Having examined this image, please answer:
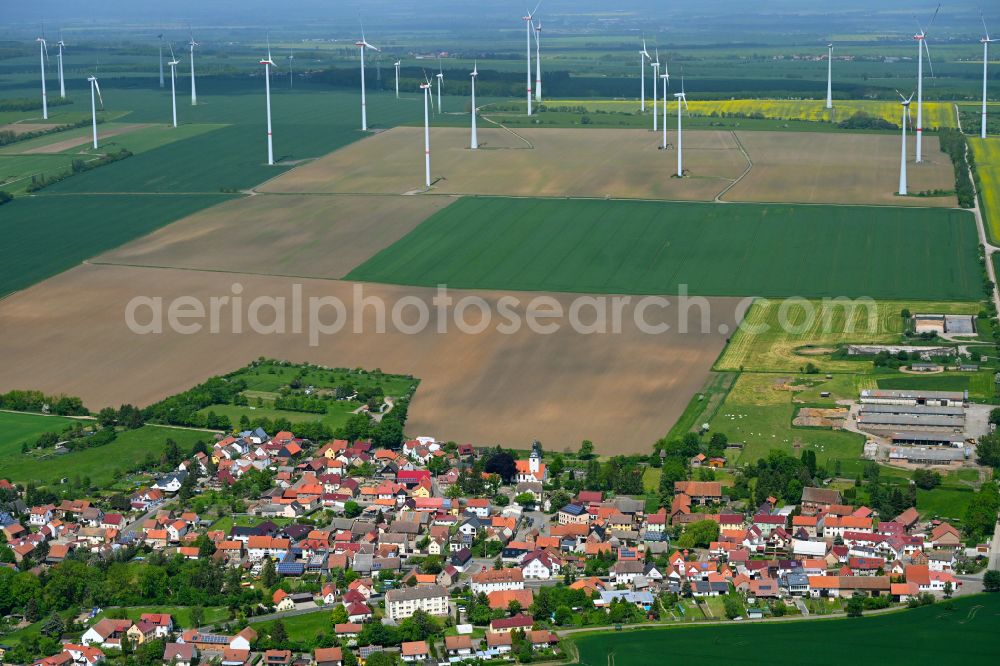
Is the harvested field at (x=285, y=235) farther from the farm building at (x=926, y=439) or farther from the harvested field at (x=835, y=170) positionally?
the farm building at (x=926, y=439)

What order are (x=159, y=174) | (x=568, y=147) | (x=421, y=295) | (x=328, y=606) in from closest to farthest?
(x=328, y=606)
(x=421, y=295)
(x=159, y=174)
(x=568, y=147)

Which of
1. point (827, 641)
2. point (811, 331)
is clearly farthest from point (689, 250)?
point (827, 641)

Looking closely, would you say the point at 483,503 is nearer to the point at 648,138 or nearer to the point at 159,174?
the point at 159,174

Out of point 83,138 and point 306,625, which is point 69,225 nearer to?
point 83,138

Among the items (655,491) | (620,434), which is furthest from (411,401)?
(655,491)

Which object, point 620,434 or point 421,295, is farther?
point 421,295

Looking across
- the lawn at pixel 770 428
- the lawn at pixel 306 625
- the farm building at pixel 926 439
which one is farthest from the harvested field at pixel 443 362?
the lawn at pixel 306 625
